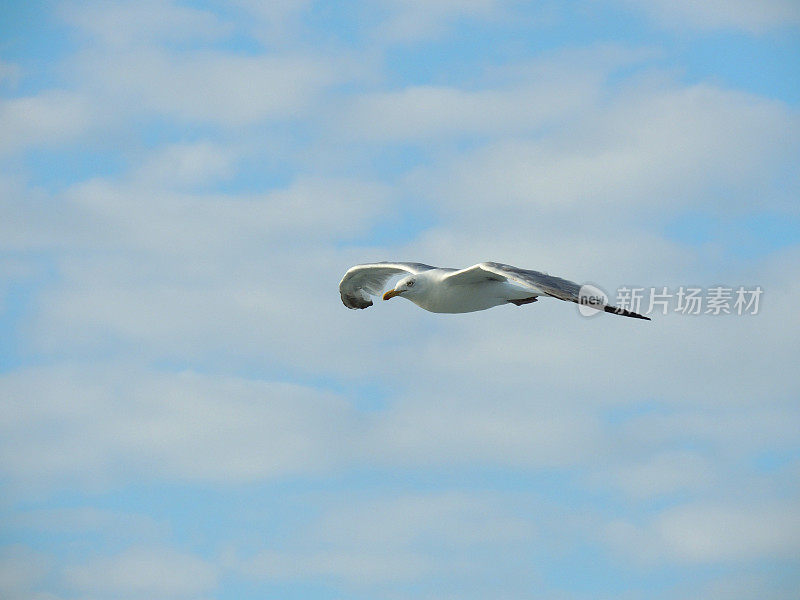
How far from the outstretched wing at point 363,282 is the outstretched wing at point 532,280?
388 centimetres

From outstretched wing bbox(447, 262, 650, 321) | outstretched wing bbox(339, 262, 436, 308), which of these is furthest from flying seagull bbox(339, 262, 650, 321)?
outstretched wing bbox(339, 262, 436, 308)

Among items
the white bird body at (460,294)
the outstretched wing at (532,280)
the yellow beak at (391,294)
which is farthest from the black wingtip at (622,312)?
the yellow beak at (391,294)

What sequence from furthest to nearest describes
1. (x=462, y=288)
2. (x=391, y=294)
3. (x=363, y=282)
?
(x=363, y=282) < (x=391, y=294) < (x=462, y=288)

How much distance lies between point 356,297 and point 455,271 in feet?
18.6

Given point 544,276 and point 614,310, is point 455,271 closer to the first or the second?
point 544,276

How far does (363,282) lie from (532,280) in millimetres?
8478

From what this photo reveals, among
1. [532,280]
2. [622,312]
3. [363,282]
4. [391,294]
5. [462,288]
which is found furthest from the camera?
[363,282]

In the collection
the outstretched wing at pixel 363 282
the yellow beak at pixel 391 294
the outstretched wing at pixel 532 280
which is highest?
the outstretched wing at pixel 363 282

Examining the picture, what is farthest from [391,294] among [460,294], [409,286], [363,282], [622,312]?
[622,312]

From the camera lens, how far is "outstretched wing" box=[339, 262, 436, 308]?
26.2 m

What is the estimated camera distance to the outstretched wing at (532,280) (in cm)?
1881

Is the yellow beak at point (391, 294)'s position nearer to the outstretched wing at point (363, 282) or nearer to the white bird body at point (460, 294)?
the white bird body at point (460, 294)

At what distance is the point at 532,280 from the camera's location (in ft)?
64.4

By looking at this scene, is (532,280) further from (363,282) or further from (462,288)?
(363,282)
